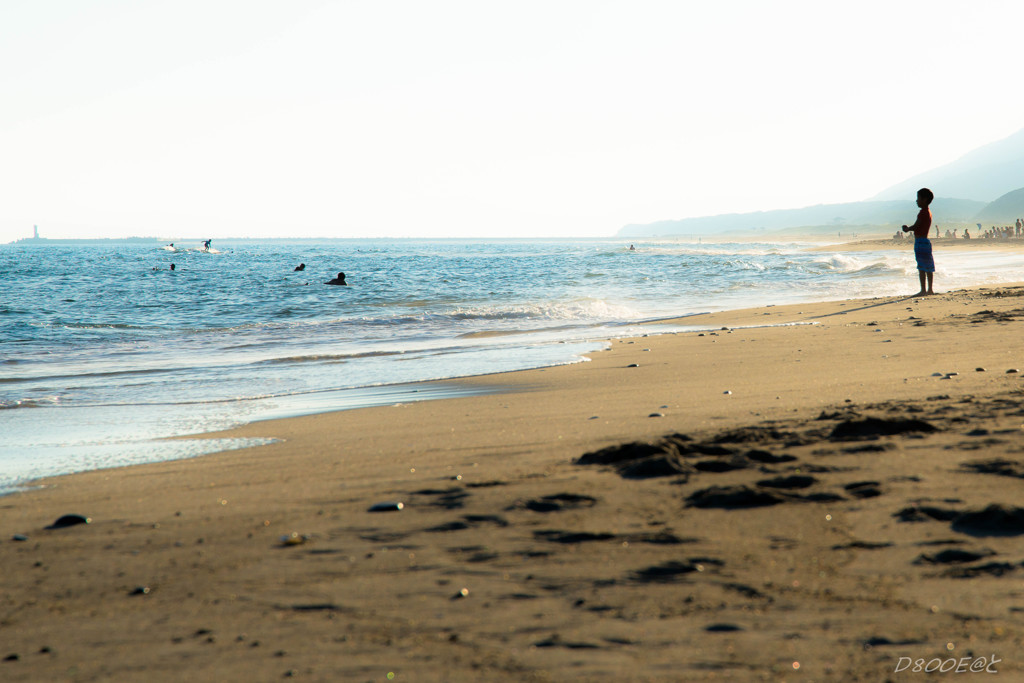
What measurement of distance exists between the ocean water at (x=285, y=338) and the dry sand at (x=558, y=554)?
1.85 m

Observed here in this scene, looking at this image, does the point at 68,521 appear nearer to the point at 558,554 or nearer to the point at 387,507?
the point at 387,507

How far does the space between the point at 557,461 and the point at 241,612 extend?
6.89 feet

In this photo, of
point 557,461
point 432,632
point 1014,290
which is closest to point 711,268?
point 1014,290

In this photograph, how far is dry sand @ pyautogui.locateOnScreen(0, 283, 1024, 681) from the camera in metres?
2.08

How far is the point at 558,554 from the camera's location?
2768mm

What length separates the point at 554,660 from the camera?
2.03 metres

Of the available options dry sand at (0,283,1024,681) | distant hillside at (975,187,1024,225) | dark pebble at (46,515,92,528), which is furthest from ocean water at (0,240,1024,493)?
distant hillside at (975,187,1024,225)

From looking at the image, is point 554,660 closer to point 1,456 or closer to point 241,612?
point 241,612

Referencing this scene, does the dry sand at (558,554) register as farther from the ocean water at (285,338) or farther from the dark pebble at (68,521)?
the ocean water at (285,338)

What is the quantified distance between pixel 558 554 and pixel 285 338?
1346 cm

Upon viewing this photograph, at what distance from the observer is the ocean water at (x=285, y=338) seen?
7.00 m

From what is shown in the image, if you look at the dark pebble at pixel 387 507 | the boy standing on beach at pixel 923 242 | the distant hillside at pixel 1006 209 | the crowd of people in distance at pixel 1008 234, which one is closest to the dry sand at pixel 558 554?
the dark pebble at pixel 387 507

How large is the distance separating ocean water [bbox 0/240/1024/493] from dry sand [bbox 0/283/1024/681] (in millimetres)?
1853

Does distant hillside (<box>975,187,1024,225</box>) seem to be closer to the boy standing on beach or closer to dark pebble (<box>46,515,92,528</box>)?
the boy standing on beach
